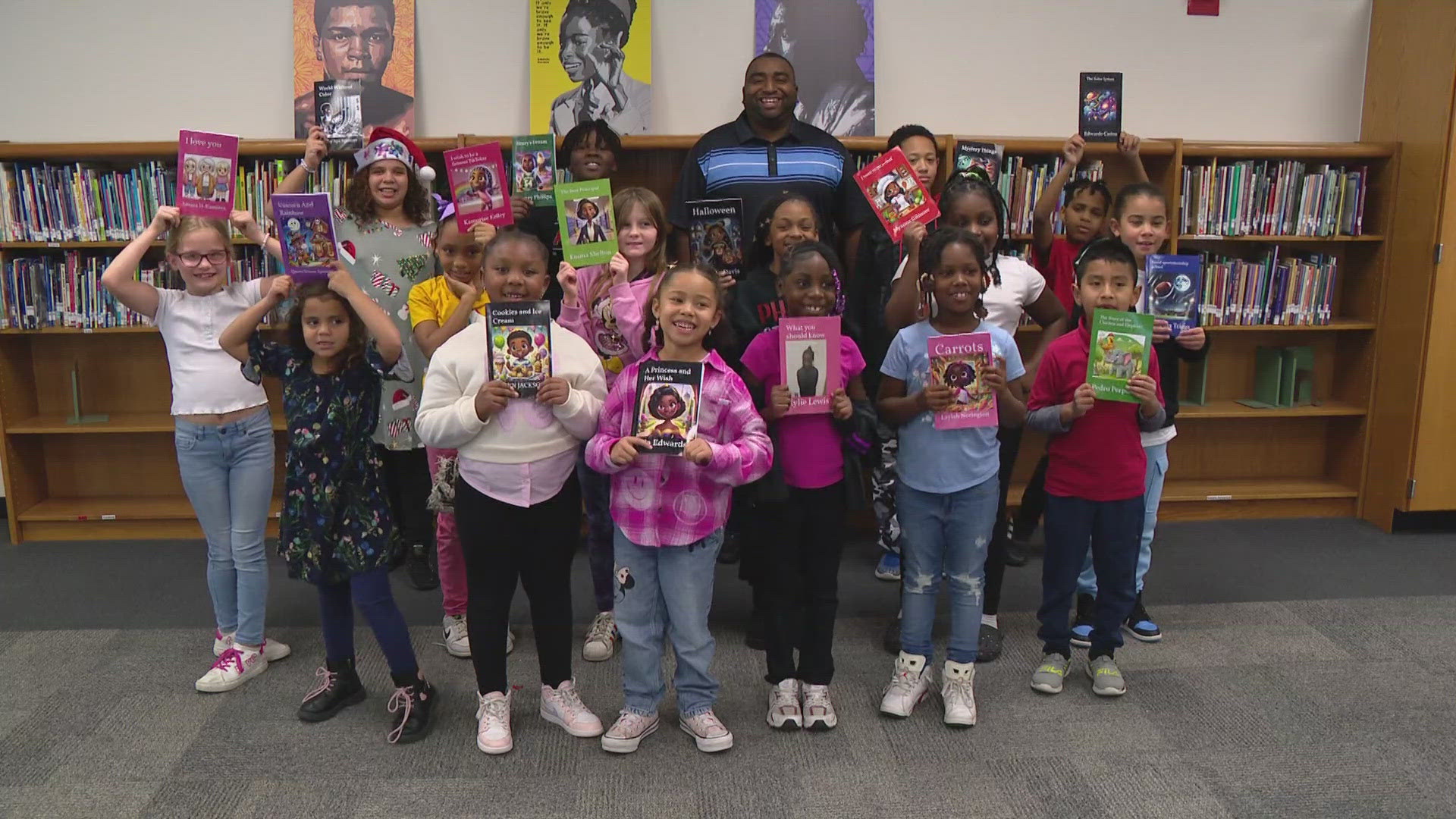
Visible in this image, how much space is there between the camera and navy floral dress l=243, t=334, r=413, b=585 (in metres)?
2.59

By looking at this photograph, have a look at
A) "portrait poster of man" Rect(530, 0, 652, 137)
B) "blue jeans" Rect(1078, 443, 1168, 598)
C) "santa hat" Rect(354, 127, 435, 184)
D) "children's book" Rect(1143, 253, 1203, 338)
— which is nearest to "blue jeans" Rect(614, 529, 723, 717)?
"blue jeans" Rect(1078, 443, 1168, 598)


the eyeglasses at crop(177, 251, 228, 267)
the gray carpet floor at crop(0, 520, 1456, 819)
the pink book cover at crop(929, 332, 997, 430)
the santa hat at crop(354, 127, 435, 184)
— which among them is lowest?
the gray carpet floor at crop(0, 520, 1456, 819)

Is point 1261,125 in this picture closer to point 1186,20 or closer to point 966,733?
point 1186,20

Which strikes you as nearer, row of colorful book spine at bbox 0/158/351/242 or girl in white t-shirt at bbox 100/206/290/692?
girl in white t-shirt at bbox 100/206/290/692

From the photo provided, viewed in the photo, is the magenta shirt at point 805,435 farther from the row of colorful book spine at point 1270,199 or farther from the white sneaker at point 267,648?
the row of colorful book spine at point 1270,199

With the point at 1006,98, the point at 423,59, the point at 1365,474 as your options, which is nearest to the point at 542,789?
the point at 423,59

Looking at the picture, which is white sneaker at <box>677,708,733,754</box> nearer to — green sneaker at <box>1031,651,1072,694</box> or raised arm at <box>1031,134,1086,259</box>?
green sneaker at <box>1031,651,1072,694</box>

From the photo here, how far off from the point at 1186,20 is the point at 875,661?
3.40 m

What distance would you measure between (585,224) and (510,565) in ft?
3.12

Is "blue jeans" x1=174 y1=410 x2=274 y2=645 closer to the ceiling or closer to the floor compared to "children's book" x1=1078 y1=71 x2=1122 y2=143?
closer to the floor

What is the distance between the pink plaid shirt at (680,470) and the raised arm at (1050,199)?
1.84m

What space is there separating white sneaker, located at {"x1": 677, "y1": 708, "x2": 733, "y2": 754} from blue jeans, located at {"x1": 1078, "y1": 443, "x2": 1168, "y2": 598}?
1.26 metres

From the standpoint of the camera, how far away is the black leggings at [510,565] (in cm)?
247

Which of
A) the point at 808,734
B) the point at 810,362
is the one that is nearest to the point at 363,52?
the point at 810,362
